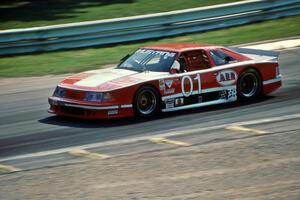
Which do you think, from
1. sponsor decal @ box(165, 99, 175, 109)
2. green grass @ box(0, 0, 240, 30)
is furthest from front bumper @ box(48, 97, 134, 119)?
green grass @ box(0, 0, 240, 30)

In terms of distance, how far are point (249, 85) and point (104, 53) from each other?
557 centimetres

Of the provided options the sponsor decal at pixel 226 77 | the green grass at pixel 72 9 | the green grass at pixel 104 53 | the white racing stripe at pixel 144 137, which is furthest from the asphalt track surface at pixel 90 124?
the green grass at pixel 72 9

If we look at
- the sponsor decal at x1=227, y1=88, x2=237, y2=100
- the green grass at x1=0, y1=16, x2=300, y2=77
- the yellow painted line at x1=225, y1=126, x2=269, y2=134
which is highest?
the green grass at x1=0, y1=16, x2=300, y2=77

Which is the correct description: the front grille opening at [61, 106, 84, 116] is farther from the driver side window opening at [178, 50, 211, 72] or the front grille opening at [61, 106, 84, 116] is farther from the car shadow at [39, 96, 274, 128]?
the driver side window opening at [178, 50, 211, 72]

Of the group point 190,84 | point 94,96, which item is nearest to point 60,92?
point 94,96

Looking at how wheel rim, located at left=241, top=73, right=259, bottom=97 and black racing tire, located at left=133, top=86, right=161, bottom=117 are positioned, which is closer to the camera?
black racing tire, located at left=133, top=86, right=161, bottom=117

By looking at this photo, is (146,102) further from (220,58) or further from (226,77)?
(220,58)

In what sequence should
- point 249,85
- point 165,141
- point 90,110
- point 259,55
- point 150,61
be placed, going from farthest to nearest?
point 259,55, point 249,85, point 150,61, point 90,110, point 165,141

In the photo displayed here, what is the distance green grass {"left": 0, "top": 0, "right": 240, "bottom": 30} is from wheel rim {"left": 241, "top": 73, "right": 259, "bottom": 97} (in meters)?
8.85

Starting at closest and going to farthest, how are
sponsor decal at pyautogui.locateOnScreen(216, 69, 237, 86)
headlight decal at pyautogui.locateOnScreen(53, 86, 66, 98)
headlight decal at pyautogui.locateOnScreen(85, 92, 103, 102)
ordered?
headlight decal at pyautogui.locateOnScreen(85, 92, 103, 102)
headlight decal at pyautogui.locateOnScreen(53, 86, 66, 98)
sponsor decal at pyautogui.locateOnScreen(216, 69, 237, 86)

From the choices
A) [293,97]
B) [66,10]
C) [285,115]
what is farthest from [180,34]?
[285,115]

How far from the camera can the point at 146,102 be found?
38.2ft

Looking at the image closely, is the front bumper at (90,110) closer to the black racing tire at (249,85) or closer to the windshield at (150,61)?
the windshield at (150,61)

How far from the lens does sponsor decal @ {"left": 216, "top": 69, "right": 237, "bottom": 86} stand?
12.4 m
